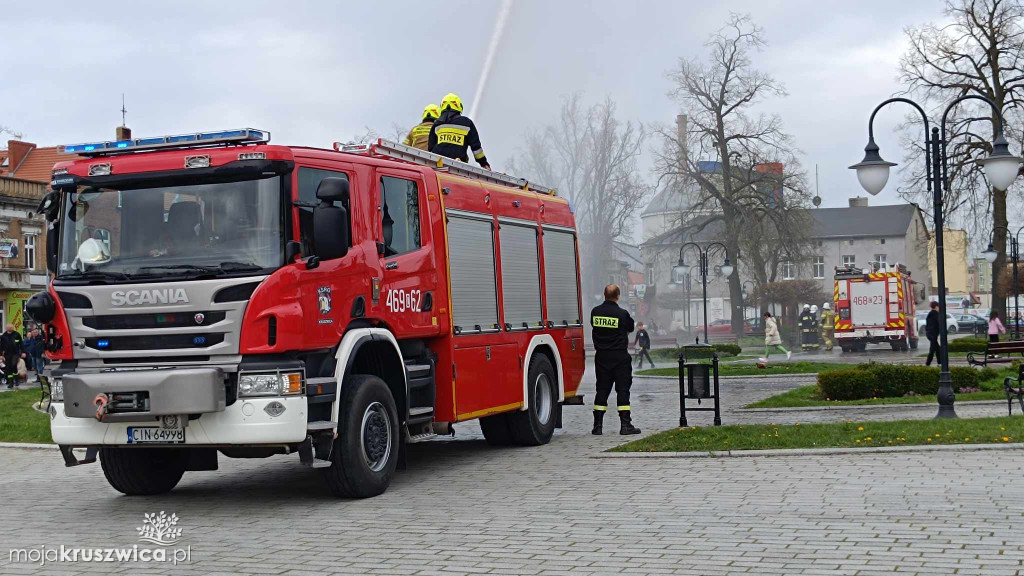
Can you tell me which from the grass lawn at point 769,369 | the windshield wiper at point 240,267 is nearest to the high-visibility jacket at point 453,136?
the windshield wiper at point 240,267

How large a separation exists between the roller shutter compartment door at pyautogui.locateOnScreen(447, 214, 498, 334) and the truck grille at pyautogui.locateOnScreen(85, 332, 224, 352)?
332 centimetres

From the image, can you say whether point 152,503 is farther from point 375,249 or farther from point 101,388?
point 375,249

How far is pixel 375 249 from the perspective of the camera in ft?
36.9

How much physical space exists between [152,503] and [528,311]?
5381mm

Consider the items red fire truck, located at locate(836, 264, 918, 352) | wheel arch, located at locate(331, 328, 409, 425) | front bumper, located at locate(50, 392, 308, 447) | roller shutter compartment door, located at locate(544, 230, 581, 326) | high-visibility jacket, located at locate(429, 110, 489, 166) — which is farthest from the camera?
red fire truck, located at locate(836, 264, 918, 352)

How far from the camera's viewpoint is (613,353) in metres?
15.5

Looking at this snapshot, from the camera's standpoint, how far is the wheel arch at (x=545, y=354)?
47.4 ft

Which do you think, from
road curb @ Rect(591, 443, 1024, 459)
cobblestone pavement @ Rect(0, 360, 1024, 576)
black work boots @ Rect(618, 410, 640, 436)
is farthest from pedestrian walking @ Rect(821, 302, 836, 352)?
cobblestone pavement @ Rect(0, 360, 1024, 576)

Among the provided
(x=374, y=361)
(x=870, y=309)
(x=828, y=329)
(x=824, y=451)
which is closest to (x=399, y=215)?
(x=374, y=361)

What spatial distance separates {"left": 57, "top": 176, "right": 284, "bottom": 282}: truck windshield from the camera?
32.8ft

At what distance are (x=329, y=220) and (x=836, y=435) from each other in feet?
22.0

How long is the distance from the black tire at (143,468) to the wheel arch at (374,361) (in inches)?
79.1

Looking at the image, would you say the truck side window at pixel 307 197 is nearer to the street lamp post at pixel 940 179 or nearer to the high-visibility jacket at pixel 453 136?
the high-visibility jacket at pixel 453 136

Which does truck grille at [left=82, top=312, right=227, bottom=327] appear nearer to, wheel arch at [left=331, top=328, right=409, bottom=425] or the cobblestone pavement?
wheel arch at [left=331, top=328, right=409, bottom=425]
